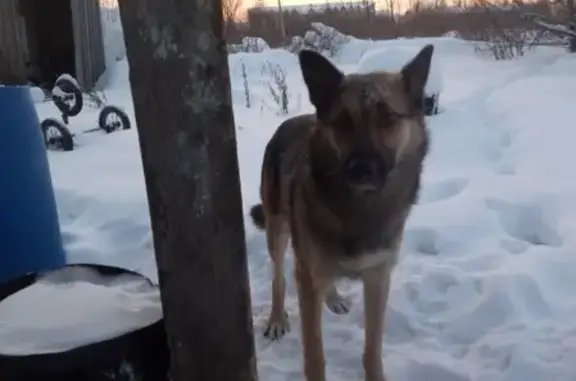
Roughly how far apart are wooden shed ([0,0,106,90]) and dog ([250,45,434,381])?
8.72 m

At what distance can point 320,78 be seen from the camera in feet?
8.82

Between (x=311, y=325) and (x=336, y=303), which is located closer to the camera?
(x=311, y=325)

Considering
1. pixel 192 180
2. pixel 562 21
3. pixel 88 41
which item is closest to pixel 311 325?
pixel 192 180

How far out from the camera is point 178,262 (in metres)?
2.10

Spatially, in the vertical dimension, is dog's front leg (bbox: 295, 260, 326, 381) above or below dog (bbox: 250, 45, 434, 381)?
below

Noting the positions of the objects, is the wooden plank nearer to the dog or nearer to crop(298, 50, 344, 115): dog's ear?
the dog

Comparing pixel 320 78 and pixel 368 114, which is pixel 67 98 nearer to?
pixel 320 78

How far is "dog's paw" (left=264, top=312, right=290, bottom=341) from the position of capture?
11.2ft

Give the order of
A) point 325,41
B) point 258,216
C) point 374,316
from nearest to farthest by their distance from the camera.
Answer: point 374,316 < point 258,216 < point 325,41

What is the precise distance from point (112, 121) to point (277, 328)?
516cm

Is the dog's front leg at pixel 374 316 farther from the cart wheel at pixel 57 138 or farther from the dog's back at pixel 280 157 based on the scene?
the cart wheel at pixel 57 138

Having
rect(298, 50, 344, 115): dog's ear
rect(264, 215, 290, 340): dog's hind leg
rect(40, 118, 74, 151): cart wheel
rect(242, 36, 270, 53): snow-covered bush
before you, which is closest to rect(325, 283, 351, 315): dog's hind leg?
rect(264, 215, 290, 340): dog's hind leg

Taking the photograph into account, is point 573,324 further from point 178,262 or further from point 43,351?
point 43,351

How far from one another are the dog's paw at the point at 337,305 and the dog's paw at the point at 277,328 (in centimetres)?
22
